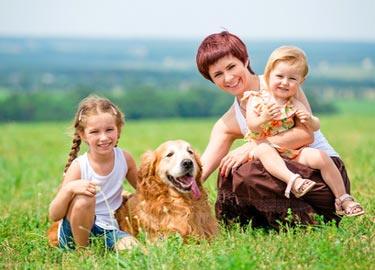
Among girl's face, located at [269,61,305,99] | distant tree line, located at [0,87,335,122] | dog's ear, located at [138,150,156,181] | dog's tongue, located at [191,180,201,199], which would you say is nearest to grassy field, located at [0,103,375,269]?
dog's tongue, located at [191,180,201,199]

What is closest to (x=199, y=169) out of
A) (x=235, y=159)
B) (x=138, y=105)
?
(x=235, y=159)

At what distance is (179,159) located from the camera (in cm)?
574

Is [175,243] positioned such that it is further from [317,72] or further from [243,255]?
[317,72]

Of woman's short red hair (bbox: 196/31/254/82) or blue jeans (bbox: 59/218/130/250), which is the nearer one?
blue jeans (bbox: 59/218/130/250)

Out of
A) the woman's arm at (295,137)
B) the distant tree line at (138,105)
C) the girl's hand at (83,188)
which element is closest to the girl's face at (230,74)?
the woman's arm at (295,137)

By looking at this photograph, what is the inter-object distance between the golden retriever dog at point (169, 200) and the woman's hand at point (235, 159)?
278mm

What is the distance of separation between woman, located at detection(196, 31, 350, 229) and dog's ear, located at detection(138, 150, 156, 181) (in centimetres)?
67

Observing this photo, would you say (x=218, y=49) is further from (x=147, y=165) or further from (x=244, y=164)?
(x=147, y=165)

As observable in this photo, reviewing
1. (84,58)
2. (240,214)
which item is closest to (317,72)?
(84,58)

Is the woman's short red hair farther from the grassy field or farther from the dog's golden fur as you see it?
the grassy field

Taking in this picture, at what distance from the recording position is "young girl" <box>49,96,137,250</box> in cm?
578

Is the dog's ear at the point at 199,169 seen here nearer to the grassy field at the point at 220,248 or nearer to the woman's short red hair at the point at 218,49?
the grassy field at the point at 220,248

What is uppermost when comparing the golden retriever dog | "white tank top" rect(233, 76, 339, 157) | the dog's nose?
"white tank top" rect(233, 76, 339, 157)

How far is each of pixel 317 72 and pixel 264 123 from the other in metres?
49.6
